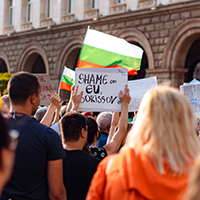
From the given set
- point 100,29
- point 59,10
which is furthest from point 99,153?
point 59,10

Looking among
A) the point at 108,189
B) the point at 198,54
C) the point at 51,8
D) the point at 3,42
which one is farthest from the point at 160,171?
the point at 3,42

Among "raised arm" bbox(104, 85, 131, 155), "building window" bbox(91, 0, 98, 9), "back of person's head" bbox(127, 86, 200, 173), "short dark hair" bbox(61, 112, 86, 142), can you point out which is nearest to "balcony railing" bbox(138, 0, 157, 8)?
"building window" bbox(91, 0, 98, 9)

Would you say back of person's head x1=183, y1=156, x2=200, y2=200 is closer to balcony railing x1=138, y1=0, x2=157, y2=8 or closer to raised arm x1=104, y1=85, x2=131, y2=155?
raised arm x1=104, y1=85, x2=131, y2=155

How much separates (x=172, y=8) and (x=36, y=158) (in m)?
12.9

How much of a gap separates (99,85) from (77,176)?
2.01 meters

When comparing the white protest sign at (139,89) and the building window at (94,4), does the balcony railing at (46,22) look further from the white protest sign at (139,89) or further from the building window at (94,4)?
the white protest sign at (139,89)

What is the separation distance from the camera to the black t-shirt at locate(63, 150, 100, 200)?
305 centimetres

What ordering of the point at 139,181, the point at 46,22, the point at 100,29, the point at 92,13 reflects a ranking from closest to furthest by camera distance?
the point at 139,181
the point at 100,29
the point at 92,13
the point at 46,22

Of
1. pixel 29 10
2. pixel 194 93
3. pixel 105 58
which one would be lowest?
pixel 194 93

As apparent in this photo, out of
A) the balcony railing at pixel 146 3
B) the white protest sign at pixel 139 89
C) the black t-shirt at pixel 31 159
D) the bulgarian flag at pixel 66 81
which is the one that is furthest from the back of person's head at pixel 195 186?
the balcony railing at pixel 146 3

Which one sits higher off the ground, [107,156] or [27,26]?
[27,26]

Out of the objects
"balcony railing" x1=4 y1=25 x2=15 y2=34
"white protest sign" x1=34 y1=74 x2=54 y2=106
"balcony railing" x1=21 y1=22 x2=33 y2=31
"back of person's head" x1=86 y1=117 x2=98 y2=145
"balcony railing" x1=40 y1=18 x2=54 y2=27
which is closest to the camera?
"back of person's head" x1=86 y1=117 x2=98 y2=145

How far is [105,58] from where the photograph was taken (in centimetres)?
635

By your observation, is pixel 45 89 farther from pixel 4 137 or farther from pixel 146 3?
pixel 146 3
